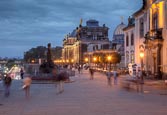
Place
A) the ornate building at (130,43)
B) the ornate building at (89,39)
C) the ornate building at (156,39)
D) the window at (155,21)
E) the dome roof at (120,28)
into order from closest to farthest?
the ornate building at (156,39)
the window at (155,21)
the ornate building at (130,43)
the dome roof at (120,28)
the ornate building at (89,39)

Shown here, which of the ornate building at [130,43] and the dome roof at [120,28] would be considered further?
the dome roof at [120,28]

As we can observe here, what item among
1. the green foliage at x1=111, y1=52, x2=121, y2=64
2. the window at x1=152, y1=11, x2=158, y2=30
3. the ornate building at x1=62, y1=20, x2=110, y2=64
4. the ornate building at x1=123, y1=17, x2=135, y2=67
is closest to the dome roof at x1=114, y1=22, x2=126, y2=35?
the ornate building at x1=62, y1=20, x2=110, y2=64

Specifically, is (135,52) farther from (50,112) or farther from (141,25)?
(50,112)

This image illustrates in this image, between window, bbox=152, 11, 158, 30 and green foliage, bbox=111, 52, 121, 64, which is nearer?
window, bbox=152, 11, 158, 30

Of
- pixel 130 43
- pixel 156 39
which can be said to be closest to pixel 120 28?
pixel 130 43

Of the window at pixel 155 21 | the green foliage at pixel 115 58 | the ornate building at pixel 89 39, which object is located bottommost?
the green foliage at pixel 115 58

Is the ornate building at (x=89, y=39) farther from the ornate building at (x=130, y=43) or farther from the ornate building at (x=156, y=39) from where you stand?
the ornate building at (x=156, y=39)

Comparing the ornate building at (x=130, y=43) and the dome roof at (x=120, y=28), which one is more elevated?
the dome roof at (x=120, y=28)

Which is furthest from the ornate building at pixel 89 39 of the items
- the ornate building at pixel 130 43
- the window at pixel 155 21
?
the window at pixel 155 21

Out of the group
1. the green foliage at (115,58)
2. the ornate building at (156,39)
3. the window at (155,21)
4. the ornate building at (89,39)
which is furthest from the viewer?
the ornate building at (89,39)

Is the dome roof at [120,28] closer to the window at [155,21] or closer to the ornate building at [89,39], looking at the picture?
the ornate building at [89,39]

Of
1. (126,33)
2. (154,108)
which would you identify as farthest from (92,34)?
(154,108)

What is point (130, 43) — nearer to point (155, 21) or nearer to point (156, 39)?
point (155, 21)

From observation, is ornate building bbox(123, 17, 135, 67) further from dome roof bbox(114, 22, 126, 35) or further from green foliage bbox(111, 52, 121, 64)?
dome roof bbox(114, 22, 126, 35)
